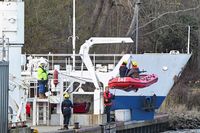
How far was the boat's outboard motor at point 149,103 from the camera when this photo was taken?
28703 millimetres

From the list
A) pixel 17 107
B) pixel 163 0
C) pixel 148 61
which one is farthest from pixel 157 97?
pixel 163 0

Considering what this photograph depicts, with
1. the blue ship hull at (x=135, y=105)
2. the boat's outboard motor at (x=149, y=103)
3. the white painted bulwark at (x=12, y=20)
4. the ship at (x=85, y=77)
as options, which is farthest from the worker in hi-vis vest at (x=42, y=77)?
the boat's outboard motor at (x=149, y=103)

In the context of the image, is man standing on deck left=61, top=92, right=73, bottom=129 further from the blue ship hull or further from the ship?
the blue ship hull

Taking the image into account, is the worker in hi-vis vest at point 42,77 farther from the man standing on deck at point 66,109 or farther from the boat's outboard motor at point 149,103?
the boat's outboard motor at point 149,103

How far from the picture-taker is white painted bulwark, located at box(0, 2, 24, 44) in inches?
985

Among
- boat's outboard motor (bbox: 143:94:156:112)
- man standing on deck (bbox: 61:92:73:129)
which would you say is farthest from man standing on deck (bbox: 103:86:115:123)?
boat's outboard motor (bbox: 143:94:156:112)

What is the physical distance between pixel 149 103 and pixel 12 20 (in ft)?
22.3

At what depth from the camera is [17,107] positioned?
23.2 metres

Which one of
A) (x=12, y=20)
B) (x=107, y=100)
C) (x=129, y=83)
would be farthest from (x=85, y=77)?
(x=12, y=20)

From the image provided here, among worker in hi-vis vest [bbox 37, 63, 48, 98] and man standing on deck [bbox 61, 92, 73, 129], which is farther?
worker in hi-vis vest [bbox 37, 63, 48, 98]

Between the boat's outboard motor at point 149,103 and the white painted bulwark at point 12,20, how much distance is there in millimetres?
6005

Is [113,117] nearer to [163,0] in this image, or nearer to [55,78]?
[55,78]

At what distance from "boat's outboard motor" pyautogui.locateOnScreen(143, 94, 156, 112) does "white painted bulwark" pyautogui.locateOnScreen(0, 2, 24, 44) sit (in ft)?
19.7

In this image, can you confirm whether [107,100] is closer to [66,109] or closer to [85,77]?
[85,77]
